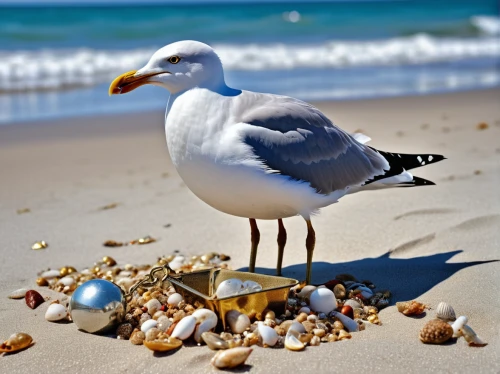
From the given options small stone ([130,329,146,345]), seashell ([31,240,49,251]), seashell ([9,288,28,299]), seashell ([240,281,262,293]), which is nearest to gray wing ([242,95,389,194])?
seashell ([240,281,262,293])

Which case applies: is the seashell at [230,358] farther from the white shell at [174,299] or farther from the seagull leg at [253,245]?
the seagull leg at [253,245]

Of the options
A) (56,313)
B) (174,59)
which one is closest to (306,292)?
(56,313)

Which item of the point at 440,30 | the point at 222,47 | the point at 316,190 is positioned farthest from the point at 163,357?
the point at 440,30

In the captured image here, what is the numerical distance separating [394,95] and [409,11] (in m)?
29.3

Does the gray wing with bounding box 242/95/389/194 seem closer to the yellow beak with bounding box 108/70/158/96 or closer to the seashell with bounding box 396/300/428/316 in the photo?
the yellow beak with bounding box 108/70/158/96

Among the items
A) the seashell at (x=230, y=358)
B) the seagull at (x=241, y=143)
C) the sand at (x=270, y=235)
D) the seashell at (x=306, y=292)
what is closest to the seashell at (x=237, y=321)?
the sand at (x=270, y=235)

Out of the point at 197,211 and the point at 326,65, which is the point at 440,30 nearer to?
the point at 326,65

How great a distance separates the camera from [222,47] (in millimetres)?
19953

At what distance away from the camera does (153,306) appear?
3527 mm

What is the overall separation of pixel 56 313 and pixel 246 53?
15.6 meters

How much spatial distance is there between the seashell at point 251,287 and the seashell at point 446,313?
2.81 feet

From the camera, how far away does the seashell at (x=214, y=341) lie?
304 centimetres

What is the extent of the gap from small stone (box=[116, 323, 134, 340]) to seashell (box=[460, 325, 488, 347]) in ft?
4.99

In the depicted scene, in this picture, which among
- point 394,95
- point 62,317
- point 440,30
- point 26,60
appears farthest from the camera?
point 440,30
